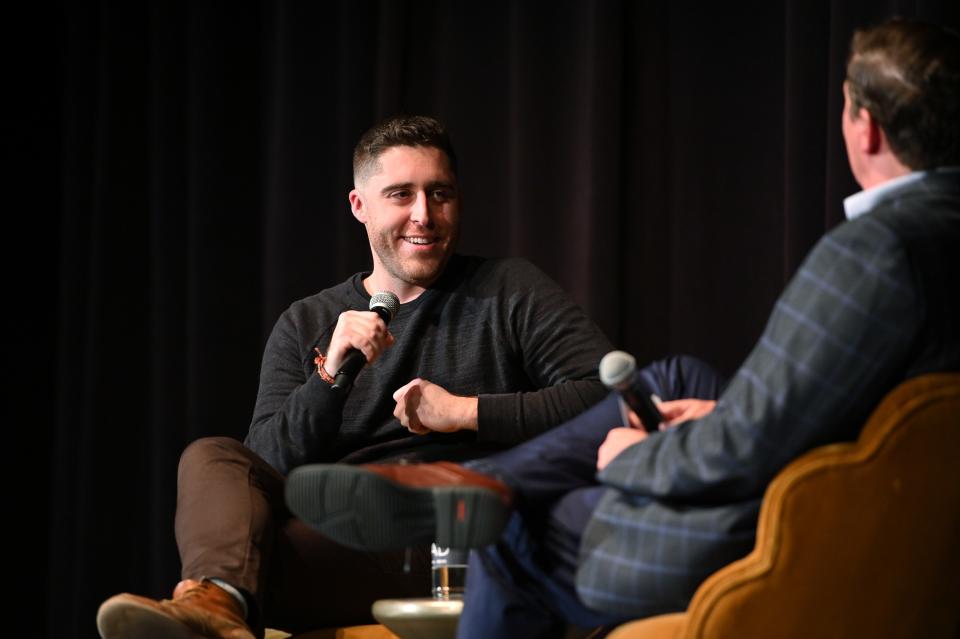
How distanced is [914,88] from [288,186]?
212 centimetres

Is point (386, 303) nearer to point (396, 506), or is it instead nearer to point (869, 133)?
point (396, 506)

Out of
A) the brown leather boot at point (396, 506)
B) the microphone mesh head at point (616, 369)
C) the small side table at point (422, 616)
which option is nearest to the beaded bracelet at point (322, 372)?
the small side table at point (422, 616)

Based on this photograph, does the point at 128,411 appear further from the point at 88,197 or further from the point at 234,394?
the point at 88,197

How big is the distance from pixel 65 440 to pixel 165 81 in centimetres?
106

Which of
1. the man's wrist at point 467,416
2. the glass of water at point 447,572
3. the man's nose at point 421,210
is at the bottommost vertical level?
the glass of water at point 447,572

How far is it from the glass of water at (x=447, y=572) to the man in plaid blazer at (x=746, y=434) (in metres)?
0.57

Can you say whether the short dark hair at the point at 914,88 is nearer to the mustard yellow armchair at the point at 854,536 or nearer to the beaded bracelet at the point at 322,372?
the mustard yellow armchair at the point at 854,536

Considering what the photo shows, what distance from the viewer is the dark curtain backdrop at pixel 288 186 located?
279 centimetres

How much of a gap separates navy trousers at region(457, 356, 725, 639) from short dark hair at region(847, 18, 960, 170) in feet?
1.34

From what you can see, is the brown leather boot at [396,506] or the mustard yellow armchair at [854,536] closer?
the mustard yellow armchair at [854,536]

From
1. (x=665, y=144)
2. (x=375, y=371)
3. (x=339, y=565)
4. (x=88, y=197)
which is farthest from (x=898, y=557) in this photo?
(x=88, y=197)

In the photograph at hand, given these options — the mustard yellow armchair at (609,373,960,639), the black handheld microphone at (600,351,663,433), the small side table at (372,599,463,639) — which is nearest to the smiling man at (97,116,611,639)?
the small side table at (372,599,463,639)

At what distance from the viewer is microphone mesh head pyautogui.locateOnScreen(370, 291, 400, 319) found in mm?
2213

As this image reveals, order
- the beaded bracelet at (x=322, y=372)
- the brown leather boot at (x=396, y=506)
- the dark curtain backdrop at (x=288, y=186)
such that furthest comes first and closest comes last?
the dark curtain backdrop at (x=288, y=186) < the beaded bracelet at (x=322, y=372) < the brown leather boot at (x=396, y=506)
